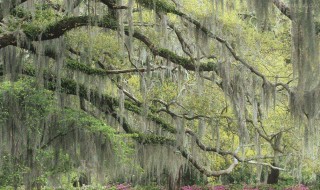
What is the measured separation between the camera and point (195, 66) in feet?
27.7

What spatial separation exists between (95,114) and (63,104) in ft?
4.07

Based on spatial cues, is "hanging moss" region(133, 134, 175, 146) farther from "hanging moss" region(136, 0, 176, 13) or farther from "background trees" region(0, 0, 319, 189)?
"hanging moss" region(136, 0, 176, 13)

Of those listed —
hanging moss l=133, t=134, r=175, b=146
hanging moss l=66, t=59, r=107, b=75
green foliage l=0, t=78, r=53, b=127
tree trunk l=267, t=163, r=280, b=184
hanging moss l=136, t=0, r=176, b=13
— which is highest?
hanging moss l=136, t=0, r=176, b=13

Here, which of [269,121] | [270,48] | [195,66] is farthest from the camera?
[269,121]

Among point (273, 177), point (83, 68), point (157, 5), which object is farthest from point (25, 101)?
point (273, 177)

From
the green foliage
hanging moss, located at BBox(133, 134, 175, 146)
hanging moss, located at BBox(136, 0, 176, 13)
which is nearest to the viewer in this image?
hanging moss, located at BBox(136, 0, 176, 13)

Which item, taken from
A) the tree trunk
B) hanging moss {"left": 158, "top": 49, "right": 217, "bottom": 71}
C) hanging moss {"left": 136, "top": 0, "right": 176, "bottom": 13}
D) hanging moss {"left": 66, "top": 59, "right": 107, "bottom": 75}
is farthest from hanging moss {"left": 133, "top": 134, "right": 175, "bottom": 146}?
the tree trunk

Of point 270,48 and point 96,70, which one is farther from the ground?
point 270,48

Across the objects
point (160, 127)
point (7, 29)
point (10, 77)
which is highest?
point (7, 29)

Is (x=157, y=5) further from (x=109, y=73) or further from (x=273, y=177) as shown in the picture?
(x=273, y=177)

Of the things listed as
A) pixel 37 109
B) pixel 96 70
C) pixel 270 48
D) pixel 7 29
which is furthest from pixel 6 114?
pixel 270 48

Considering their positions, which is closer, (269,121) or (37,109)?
(37,109)

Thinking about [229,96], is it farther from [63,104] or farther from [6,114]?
[6,114]

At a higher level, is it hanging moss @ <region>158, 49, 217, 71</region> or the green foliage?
hanging moss @ <region>158, 49, 217, 71</region>
